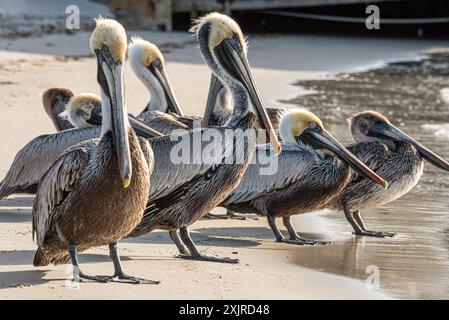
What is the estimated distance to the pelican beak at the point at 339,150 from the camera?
7453mm

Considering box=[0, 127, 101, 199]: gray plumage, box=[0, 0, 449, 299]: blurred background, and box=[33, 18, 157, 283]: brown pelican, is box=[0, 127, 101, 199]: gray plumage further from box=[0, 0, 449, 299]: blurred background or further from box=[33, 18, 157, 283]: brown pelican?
box=[33, 18, 157, 283]: brown pelican

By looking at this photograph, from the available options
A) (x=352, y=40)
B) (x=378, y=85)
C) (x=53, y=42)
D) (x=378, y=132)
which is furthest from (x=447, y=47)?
(x=378, y=132)

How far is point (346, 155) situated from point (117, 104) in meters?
2.55

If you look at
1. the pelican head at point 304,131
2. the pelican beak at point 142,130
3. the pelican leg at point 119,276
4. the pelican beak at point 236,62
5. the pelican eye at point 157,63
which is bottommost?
the pelican leg at point 119,276

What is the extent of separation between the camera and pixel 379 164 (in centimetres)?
822

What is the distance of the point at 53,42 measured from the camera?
1909cm

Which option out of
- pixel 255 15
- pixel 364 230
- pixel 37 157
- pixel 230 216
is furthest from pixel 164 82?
pixel 255 15

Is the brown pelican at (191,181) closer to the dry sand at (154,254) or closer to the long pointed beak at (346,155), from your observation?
the dry sand at (154,254)

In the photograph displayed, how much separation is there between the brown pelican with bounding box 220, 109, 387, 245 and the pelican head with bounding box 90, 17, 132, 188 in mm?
2201

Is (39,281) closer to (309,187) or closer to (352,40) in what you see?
(309,187)

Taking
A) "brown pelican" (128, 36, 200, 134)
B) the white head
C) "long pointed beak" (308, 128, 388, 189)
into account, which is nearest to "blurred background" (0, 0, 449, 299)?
"long pointed beak" (308, 128, 388, 189)

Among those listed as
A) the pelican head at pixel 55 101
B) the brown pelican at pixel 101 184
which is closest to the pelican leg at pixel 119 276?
the brown pelican at pixel 101 184

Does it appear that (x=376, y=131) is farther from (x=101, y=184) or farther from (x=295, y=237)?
(x=101, y=184)

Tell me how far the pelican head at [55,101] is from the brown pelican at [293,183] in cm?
227
